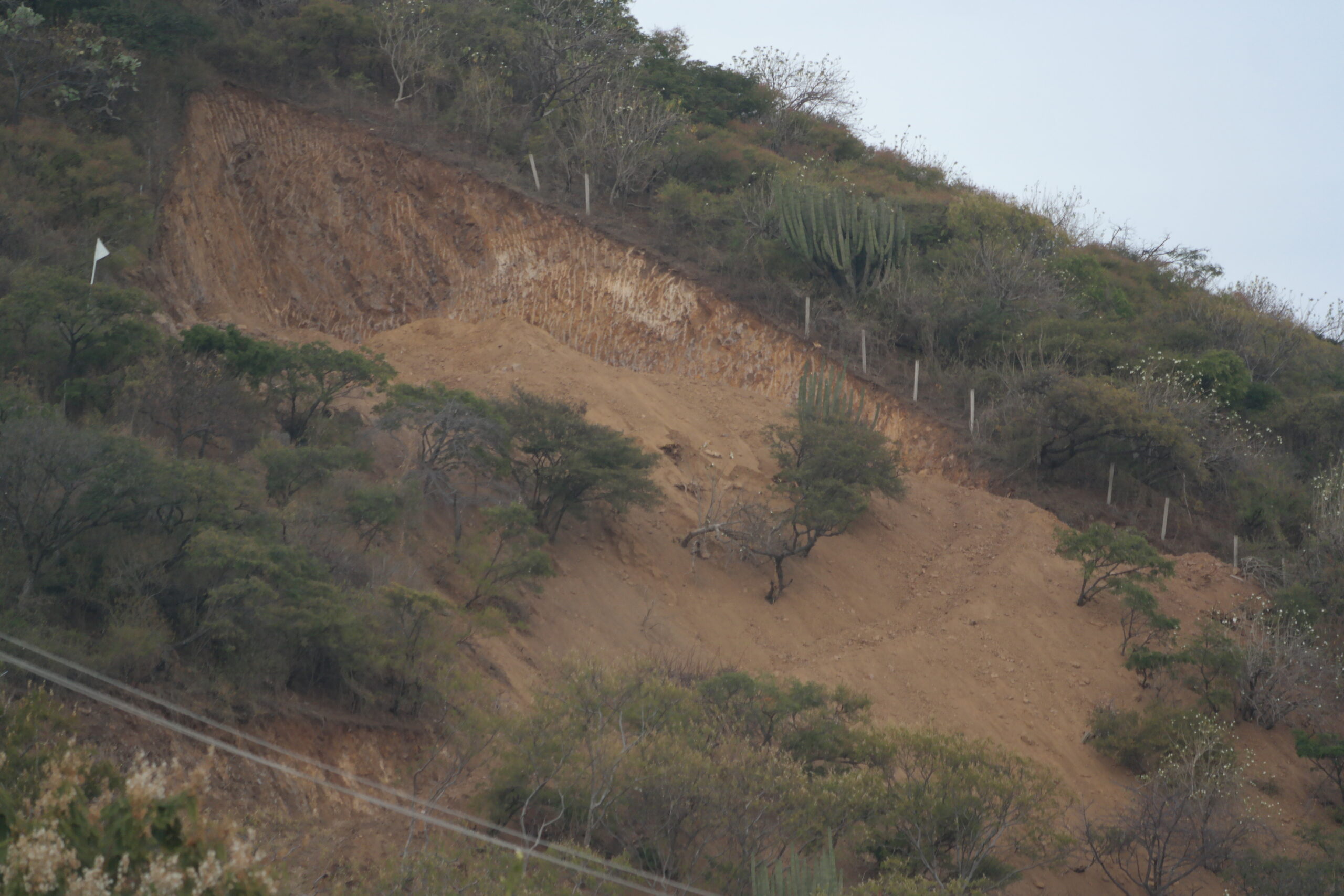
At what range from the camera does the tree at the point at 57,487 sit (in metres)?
12.9

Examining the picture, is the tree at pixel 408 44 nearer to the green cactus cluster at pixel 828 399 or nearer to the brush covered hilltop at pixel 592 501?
the brush covered hilltop at pixel 592 501

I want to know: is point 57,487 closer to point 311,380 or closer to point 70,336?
point 70,336

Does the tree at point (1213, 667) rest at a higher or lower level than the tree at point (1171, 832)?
Result: higher

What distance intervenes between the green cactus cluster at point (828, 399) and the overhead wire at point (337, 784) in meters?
14.7

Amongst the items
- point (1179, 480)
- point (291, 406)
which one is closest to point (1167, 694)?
point (1179, 480)

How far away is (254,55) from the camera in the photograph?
1197 inches

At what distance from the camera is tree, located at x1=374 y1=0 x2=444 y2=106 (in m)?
33.1

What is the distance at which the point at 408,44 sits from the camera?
109 ft

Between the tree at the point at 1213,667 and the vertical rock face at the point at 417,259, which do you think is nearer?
the tree at the point at 1213,667

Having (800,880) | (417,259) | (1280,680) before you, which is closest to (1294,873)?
(1280,680)

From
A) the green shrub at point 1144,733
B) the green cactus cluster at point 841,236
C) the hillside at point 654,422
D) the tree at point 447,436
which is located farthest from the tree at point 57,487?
the green cactus cluster at point 841,236

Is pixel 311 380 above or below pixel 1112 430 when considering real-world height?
→ below

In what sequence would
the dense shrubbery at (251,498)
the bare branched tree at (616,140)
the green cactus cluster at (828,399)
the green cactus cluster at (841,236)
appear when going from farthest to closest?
1. the bare branched tree at (616,140)
2. the green cactus cluster at (841,236)
3. the green cactus cluster at (828,399)
4. the dense shrubbery at (251,498)

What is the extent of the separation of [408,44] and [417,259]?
26.3 ft
